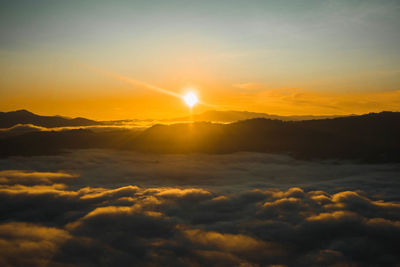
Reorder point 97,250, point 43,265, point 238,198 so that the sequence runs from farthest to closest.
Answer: point 238,198 → point 97,250 → point 43,265

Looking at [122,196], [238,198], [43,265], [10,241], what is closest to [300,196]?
[238,198]

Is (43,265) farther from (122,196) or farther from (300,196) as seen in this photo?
(300,196)

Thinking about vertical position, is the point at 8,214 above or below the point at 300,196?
below

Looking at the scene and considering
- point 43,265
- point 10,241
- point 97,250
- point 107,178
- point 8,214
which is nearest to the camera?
point 43,265

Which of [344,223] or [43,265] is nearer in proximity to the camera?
[43,265]

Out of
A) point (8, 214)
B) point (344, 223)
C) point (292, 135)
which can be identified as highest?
point (292, 135)

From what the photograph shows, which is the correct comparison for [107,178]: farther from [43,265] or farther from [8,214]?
[43,265]
